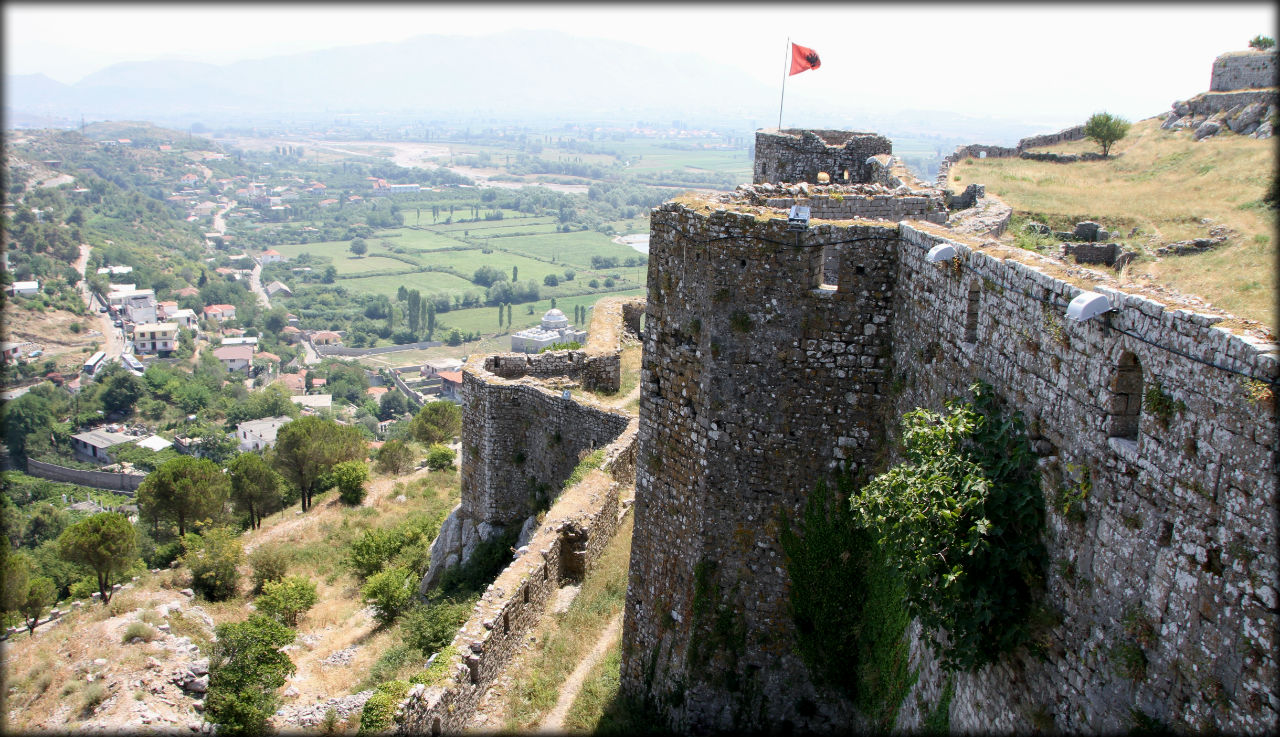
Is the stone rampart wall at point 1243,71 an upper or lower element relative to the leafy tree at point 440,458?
upper

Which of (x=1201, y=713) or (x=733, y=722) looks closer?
(x=1201, y=713)

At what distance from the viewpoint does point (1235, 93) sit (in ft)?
114

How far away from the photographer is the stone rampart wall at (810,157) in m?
19.2

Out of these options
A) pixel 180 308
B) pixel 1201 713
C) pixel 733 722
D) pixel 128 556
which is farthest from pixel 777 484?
pixel 180 308

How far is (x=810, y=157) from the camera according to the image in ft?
63.6

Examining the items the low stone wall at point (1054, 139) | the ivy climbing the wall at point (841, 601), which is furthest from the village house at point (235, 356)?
the ivy climbing the wall at point (841, 601)

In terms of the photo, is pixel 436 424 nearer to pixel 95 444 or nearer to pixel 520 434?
pixel 520 434

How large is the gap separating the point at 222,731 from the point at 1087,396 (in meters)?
15.3

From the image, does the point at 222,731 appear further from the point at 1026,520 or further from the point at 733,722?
the point at 1026,520

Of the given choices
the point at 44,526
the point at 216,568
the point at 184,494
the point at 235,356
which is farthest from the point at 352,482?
the point at 235,356

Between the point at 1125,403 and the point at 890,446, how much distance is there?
295 centimetres

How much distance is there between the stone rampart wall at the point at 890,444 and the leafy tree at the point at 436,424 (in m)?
30.5

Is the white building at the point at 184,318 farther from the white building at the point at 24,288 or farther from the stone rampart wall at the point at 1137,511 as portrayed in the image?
the stone rampart wall at the point at 1137,511

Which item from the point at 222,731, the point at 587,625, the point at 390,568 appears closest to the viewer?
the point at 587,625
